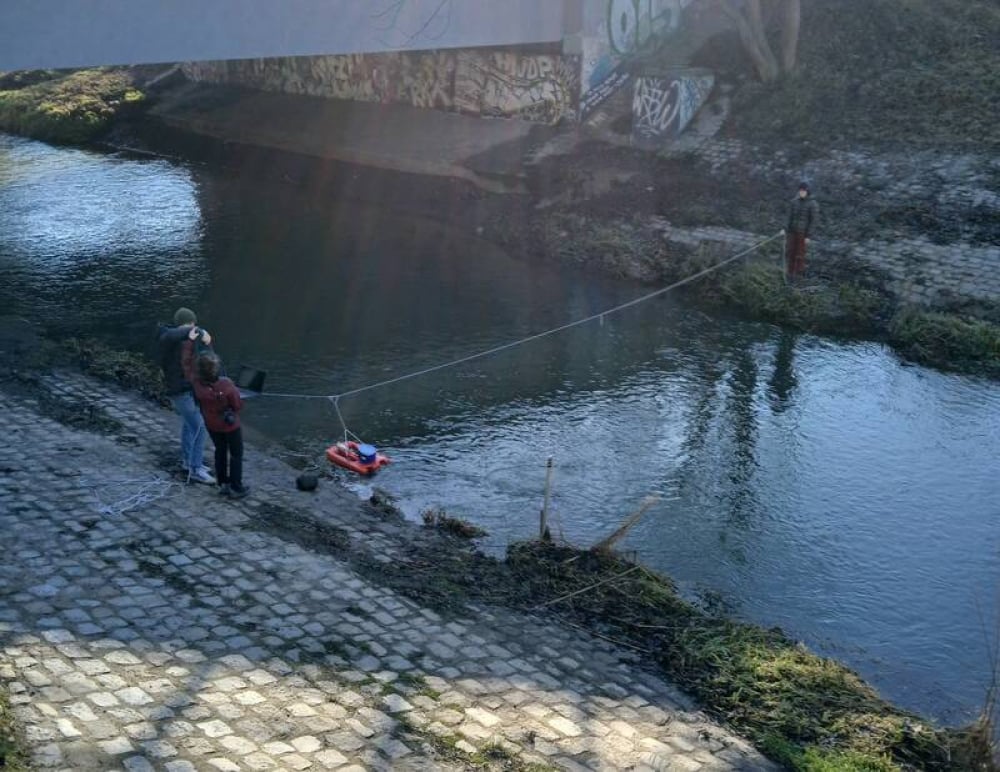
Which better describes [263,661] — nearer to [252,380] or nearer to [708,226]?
[252,380]

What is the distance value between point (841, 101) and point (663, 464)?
1495 cm

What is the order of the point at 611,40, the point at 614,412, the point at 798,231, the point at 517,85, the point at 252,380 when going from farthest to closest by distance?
the point at 517,85
the point at 611,40
the point at 798,231
the point at 614,412
the point at 252,380

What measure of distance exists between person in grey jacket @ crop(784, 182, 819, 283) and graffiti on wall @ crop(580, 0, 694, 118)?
9543 mm

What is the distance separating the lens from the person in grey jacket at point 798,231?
63.1 ft

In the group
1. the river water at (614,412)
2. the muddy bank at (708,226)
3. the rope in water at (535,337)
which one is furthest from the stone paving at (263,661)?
the muddy bank at (708,226)

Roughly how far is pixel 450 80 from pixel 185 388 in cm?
1951

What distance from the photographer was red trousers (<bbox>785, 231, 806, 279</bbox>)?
1958cm

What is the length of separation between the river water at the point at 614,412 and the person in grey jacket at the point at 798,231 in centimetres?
171

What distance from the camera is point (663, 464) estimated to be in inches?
547

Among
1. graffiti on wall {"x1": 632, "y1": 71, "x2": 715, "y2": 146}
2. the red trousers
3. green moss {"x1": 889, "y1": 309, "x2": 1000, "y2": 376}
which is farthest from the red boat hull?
graffiti on wall {"x1": 632, "y1": 71, "x2": 715, "y2": 146}

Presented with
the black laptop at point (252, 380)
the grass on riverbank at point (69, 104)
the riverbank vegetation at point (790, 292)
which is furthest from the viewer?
the grass on riverbank at point (69, 104)

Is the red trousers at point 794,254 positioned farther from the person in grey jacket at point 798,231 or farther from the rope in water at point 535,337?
the rope in water at point 535,337

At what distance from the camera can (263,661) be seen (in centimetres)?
868

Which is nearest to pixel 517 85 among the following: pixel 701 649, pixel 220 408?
pixel 220 408
